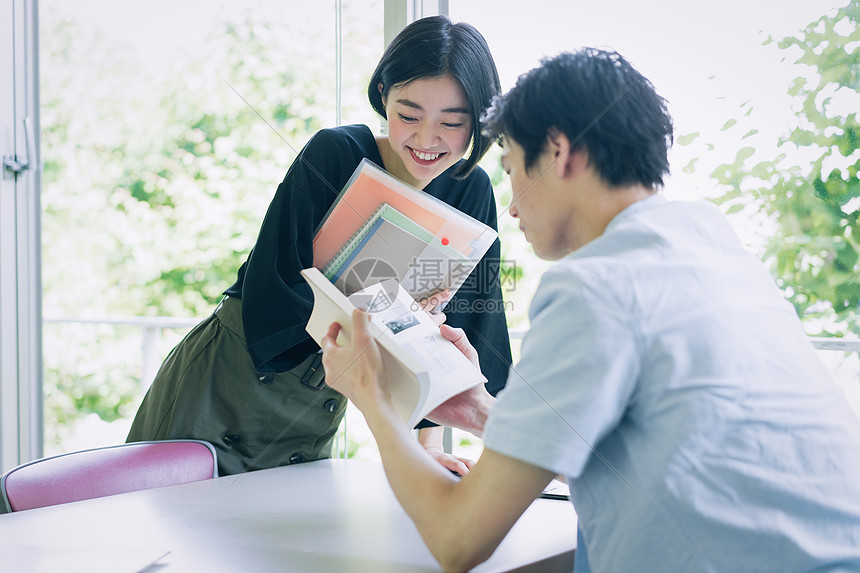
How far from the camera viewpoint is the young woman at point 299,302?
1.20 m

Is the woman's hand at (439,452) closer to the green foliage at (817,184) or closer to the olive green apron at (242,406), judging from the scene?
the olive green apron at (242,406)

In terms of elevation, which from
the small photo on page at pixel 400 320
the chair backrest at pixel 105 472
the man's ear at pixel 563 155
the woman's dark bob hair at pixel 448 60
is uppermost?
the woman's dark bob hair at pixel 448 60

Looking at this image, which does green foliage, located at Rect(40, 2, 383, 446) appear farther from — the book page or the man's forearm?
the man's forearm

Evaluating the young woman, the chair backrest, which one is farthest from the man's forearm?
the chair backrest

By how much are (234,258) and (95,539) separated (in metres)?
2.58

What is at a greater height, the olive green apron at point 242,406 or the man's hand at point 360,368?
the man's hand at point 360,368

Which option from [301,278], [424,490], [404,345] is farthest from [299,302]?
[424,490]

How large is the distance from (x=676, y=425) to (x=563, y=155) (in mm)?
313

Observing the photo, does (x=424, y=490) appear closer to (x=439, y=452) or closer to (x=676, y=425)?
(x=676, y=425)

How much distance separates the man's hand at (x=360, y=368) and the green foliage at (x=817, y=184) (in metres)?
1.10

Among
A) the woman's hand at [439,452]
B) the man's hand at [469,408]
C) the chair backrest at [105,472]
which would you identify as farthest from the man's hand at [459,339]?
the chair backrest at [105,472]

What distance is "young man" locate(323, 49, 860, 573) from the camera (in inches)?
23.8

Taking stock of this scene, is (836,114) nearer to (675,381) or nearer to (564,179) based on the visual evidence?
(564,179)

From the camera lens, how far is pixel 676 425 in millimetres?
608
